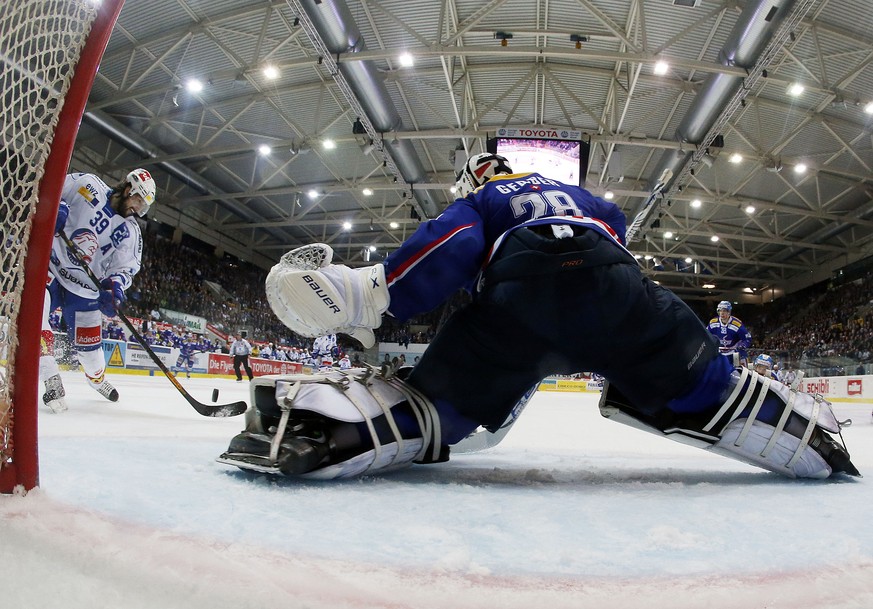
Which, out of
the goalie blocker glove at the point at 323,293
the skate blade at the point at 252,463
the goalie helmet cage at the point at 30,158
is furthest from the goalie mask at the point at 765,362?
the goalie helmet cage at the point at 30,158

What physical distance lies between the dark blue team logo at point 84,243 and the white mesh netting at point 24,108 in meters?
2.79

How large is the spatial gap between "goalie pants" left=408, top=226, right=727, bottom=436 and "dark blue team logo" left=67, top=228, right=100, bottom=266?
2688 mm

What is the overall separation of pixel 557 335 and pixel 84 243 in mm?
3010

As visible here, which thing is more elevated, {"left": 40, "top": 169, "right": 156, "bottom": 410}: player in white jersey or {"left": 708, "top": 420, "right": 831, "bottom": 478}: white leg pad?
{"left": 40, "top": 169, "right": 156, "bottom": 410}: player in white jersey

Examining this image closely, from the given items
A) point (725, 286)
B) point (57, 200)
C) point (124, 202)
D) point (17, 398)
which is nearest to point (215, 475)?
point (17, 398)

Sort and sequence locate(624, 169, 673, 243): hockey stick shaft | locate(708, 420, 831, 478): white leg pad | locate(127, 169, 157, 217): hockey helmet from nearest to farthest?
locate(708, 420, 831, 478): white leg pad → locate(127, 169, 157, 217): hockey helmet → locate(624, 169, 673, 243): hockey stick shaft

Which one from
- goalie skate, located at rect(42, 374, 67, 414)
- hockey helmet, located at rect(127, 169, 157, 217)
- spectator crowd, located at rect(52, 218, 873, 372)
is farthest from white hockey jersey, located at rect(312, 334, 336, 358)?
goalie skate, located at rect(42, 374, 67, 414)

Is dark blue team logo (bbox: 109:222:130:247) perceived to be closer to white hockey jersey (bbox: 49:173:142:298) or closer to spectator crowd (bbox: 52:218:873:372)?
white hockey jersey (bbox: 49:173:142:298)

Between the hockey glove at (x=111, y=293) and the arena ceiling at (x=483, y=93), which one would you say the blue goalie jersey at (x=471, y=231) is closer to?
the hockey glove at (x=111, y=293)

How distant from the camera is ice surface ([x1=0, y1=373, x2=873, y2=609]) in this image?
458 millimetres

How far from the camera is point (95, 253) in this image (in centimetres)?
324

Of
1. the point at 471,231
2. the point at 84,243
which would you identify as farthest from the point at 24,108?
the point at 84,243

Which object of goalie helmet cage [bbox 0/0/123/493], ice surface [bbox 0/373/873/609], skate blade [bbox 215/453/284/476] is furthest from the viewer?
skate blade [bbox 215/453/284/476]

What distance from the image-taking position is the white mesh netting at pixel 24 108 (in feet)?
2.21
